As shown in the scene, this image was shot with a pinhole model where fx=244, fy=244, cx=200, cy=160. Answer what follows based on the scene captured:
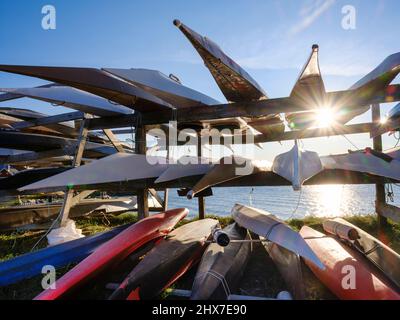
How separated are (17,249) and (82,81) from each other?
3.77 m

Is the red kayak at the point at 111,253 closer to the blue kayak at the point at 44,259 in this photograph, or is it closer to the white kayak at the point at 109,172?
the blue kayak at the point at 44,259

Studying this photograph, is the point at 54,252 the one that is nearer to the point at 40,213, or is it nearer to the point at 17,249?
the point at 17,249

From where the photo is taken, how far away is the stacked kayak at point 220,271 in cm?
251

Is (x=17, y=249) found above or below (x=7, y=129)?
below

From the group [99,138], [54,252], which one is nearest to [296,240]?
[54,252]

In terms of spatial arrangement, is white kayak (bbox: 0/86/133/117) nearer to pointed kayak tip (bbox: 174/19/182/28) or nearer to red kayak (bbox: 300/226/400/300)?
pointed kayak tip (bbox: 174/19/182/28)

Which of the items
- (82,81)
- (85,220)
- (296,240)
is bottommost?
(85,220)

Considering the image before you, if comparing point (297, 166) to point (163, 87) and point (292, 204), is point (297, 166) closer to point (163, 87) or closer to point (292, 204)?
point (163, 87)

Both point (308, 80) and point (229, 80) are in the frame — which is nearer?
point (308, 80)

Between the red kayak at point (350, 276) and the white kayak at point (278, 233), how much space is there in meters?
0.63

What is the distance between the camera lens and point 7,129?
19.0 ft

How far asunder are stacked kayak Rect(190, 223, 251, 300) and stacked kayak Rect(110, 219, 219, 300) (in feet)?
0.86
